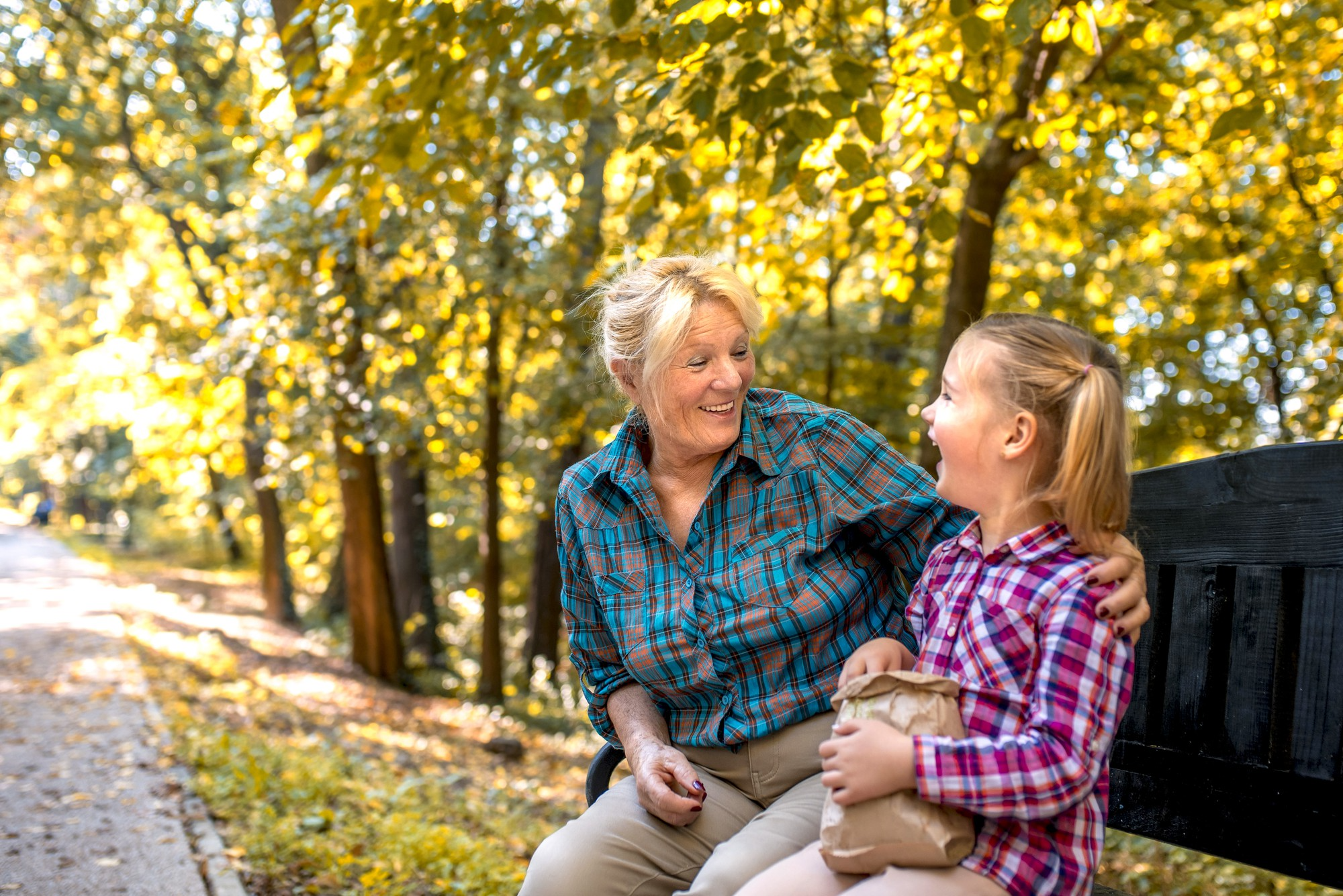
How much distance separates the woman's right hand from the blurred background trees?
1.55 m

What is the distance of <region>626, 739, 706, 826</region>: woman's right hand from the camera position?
7.00 ft

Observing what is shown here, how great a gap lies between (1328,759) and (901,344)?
6.10m

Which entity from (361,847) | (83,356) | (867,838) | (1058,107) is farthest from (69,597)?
(867,838)

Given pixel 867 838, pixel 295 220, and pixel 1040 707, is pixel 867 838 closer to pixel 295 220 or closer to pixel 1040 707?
pixel 1040 707

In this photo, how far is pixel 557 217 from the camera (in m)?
8.79

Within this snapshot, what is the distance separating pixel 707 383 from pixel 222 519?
20911 millimetres

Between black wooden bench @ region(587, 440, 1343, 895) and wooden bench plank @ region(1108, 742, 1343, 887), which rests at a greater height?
black wooden bench @ region(587, 440, 1343, 895)

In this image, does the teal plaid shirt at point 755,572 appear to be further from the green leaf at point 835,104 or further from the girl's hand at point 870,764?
the green leaf at point 835,104

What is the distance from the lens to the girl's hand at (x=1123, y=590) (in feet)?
5.32

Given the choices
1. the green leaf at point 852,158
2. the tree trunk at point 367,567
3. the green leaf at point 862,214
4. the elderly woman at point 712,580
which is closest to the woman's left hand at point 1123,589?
the elderly woman at point 712,580

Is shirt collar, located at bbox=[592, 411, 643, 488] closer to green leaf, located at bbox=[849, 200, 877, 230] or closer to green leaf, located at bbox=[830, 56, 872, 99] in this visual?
green leaf, located at bbox=[830, 56, 872, 99]

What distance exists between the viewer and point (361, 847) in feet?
13.9

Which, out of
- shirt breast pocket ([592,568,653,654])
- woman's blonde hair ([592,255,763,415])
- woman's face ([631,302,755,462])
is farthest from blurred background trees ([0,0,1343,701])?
shirt breast pocket ([592,568,653,654])

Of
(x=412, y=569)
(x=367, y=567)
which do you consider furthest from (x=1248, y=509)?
(x=412, y=569)
